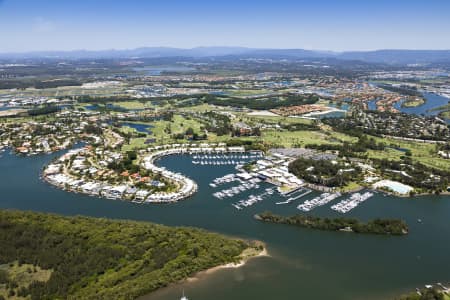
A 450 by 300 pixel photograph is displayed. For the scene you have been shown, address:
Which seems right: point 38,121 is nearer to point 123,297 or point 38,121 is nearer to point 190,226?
point 190,226

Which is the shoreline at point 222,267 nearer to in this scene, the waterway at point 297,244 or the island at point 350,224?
the waterway at point 297,244

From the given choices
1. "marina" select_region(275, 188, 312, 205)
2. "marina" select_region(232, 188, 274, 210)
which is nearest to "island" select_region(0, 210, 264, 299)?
"marina" select_region(232, 188, 274, 210)

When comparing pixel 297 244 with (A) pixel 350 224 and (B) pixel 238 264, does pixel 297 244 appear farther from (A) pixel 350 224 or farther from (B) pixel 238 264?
(B) pixel 238 264

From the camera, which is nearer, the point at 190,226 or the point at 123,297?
the point at 123,297

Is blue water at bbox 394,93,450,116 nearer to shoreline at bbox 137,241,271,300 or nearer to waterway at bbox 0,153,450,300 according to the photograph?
waterway at bbox 0,153,450,300

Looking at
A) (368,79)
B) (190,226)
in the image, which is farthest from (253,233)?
(368,79)

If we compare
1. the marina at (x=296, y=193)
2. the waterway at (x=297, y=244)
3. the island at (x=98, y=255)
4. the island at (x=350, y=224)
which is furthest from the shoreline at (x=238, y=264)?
the marina at (x=296, y=193)

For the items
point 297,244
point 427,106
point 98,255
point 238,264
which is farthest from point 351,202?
point 427,106
